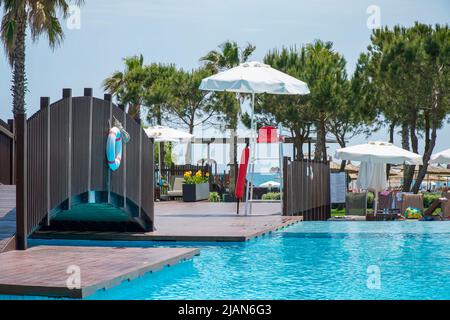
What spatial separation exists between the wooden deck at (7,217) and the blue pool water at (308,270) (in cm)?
139

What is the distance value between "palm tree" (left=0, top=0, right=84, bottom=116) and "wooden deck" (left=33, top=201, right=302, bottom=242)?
7.13 m

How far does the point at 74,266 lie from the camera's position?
7.68m

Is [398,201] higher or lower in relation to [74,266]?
higher

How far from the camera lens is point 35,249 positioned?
9211mm

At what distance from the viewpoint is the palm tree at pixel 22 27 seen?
824 inches

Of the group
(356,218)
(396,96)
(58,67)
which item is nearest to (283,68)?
(396,96)

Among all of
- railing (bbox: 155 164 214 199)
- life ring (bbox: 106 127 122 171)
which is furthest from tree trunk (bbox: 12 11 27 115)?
life ring (bbox: 106 127 122 171)

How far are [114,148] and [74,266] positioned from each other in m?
2.92

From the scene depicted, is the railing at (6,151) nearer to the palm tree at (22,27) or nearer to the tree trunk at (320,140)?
the palm tree at (22,27)

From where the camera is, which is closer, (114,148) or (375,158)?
(114,148)
